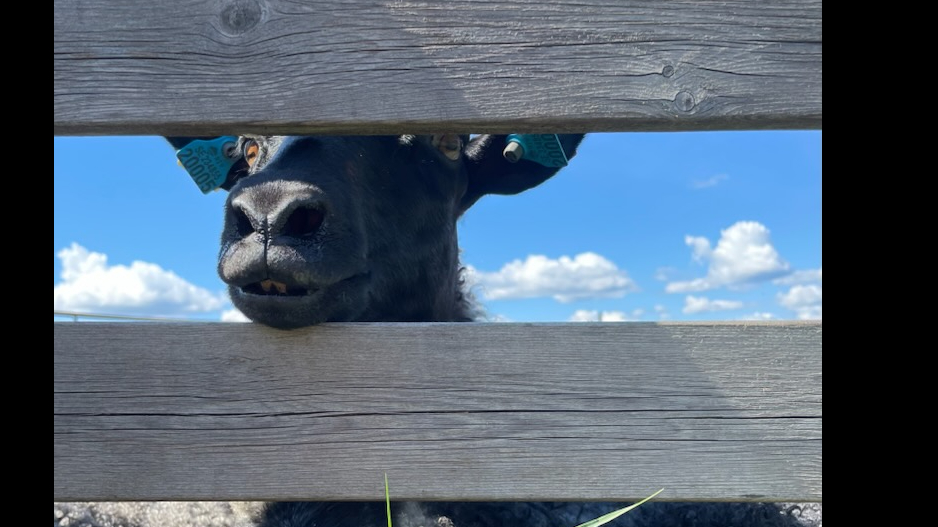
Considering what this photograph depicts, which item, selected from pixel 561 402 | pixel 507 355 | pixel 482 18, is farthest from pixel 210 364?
pixel 482 18

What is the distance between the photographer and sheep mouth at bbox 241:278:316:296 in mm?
2336

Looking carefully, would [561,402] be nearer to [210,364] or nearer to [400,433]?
[400,433]

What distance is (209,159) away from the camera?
11.3 feet

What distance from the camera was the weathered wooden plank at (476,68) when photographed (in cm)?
203

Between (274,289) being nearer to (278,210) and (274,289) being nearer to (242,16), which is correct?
(278,210)

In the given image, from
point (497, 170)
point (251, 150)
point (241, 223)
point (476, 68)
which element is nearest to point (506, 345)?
point (476, 68)

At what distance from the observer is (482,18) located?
6.79ft

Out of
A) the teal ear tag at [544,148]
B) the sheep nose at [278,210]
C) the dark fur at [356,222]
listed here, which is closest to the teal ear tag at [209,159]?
the dark fur at [356,222]

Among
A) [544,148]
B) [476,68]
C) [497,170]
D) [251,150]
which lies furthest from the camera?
[497,170]

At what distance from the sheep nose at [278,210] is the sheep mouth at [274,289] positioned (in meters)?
0.16

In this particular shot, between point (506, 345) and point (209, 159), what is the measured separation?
6.72 feet

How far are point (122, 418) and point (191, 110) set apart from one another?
91 cm

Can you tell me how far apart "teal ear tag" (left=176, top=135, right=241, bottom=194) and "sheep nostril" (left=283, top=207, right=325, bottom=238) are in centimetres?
123

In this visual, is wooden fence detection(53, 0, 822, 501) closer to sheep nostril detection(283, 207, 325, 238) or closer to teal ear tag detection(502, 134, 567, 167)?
sheep nostril detection(283, 207, 325, 238)
